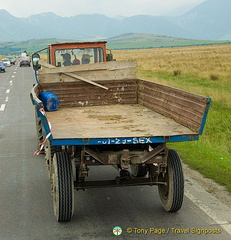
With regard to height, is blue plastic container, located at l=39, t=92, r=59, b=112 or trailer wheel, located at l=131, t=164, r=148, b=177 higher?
blue plastic container, located at l=39, t=92, r=59, b=112

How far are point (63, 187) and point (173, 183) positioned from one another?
1500mm

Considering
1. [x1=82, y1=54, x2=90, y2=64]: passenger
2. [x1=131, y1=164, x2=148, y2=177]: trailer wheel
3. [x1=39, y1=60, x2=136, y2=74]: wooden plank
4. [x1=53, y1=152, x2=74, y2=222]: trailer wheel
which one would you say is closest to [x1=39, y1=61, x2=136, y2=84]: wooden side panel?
[x1=39, y1=60, x2=136, y2=74]: wooden plank

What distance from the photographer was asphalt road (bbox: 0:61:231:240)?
5004 millimetres

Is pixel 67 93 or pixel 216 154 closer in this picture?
pixel 67 93

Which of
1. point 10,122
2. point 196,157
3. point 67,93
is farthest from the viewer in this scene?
point 10,122

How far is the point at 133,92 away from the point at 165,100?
5.92 ft

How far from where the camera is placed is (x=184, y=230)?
16.7 ft

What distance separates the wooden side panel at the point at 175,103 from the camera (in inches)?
203

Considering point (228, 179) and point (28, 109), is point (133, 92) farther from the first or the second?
point (28, 109)

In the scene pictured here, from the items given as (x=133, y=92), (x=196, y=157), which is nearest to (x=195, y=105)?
(x=133, y=92)

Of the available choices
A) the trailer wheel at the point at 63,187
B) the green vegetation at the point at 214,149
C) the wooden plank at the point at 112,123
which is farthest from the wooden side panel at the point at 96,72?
the trailer wheel at the point at 63,187

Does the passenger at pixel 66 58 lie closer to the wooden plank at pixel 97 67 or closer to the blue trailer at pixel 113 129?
the wooden plank at pixel 97 67

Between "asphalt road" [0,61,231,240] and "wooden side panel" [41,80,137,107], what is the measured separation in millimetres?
1422

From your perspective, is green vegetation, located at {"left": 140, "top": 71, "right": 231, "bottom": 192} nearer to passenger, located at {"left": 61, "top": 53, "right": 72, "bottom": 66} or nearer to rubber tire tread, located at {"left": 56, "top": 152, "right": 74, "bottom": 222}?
rubber tire tread, located at {"left": 56, "top": 152, "right": 74, "bottom": 222}
